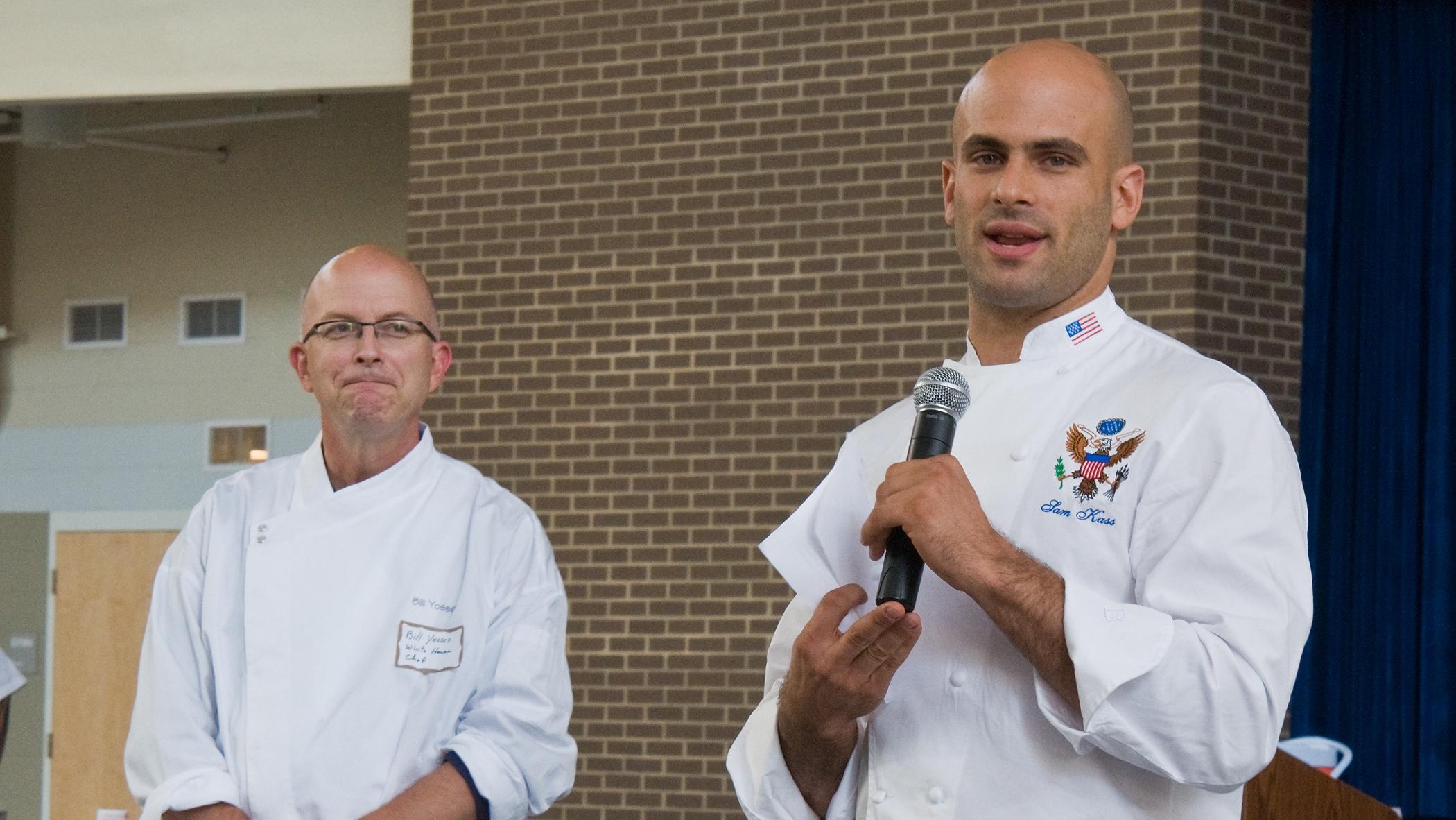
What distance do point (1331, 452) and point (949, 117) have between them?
2039mm

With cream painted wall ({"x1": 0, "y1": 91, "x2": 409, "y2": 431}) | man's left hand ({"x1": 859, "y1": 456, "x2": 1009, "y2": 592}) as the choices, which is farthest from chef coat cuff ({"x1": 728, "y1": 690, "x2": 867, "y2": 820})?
cream painted wall ({"x1": 0, "y1": 91, "x2": 409, "y2": 431})

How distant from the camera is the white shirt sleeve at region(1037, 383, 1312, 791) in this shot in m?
1.79

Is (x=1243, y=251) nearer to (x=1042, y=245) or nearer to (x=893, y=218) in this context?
(x=893, y=218)

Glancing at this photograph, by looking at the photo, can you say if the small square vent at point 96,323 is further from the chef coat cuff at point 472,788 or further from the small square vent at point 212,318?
the chef coat cuff at point 472,788

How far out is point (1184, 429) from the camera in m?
1.94

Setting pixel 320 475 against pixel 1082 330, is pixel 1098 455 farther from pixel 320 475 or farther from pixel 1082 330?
pixel 320 475

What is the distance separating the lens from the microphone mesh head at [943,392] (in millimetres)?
2002

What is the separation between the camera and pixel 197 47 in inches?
343

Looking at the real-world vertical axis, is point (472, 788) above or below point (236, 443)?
below

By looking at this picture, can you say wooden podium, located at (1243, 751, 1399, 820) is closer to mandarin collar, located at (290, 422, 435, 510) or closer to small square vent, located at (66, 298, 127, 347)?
mandarin collar, located at (290, 422, 435, 510)

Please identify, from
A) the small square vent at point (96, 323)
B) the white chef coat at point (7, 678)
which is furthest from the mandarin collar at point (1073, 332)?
the small square vent at point (96, 323)

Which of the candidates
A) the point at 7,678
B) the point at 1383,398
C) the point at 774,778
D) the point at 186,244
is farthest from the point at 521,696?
the point at 186,244

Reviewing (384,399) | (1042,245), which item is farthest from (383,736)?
(1042,245)

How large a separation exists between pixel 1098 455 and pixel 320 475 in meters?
1.70
